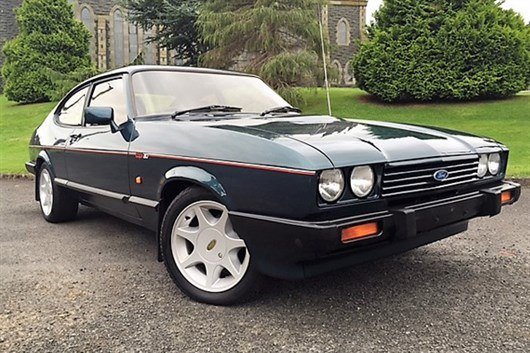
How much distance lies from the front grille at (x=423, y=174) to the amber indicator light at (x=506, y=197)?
311mm

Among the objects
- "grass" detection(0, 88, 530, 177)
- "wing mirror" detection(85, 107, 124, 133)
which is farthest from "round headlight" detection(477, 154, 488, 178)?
"grass" detection(0, 88, 530, 177)

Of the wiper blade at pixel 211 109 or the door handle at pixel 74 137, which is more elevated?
the wiper blade at pixel 211 109

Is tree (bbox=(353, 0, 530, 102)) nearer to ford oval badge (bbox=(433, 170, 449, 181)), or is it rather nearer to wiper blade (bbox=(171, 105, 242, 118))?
wiper blade (bbox=(171, 105, 242, 118))

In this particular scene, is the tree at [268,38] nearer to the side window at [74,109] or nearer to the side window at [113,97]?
the side window at [74,109]

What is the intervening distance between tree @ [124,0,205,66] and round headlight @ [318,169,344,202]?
52.3ft

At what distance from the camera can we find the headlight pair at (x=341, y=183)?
2.10m

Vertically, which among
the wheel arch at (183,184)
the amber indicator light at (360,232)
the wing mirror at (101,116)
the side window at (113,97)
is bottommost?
the amber indicator light at (360,232)

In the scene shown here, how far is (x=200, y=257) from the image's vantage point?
2.68 meters

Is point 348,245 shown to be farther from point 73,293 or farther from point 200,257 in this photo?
point 73,293

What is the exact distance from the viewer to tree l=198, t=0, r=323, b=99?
13.5 meters

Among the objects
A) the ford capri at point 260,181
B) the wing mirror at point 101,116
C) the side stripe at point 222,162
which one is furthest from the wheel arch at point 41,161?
the wing mirror at point 101,116

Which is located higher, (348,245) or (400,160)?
(400,160)

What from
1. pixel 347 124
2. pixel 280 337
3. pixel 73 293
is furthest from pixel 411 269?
pixel 73 293

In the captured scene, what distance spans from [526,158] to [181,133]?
7938mm
